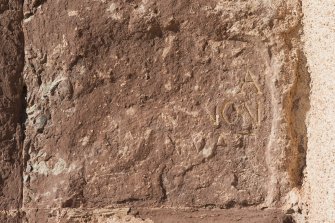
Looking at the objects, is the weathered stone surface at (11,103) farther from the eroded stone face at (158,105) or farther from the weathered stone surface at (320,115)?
the weathered stone surface at (320,115)

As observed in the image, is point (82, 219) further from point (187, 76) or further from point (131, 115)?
point (187, 76)

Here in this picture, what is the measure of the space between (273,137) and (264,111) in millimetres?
70

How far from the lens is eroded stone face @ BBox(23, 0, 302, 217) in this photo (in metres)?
1.49

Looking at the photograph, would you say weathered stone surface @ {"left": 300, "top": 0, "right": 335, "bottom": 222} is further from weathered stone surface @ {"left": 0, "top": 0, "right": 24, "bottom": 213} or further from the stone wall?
weathered stone surface @ {"left": 0, "top": 0, "right": 24, "bottom": 213}

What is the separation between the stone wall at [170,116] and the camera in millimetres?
1484

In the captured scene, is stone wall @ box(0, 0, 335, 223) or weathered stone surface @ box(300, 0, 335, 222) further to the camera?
stone wall @ box(0, 0, 335, 223)

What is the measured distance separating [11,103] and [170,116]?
43cm

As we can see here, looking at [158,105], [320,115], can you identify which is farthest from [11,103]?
[320,115]

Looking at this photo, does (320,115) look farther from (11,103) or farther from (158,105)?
(11,103)

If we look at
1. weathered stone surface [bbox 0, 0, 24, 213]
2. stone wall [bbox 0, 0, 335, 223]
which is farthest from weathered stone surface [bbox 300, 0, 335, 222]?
weathered stone surface [bbox 0, 0, 24, 213]

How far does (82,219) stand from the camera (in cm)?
152

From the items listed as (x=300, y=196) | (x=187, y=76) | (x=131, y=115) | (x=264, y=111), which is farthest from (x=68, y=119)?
(x=300, y=196)

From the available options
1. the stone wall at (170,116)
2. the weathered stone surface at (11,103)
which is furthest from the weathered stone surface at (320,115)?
the weathered stone surface at (11,103)

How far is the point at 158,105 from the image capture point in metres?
1.51
